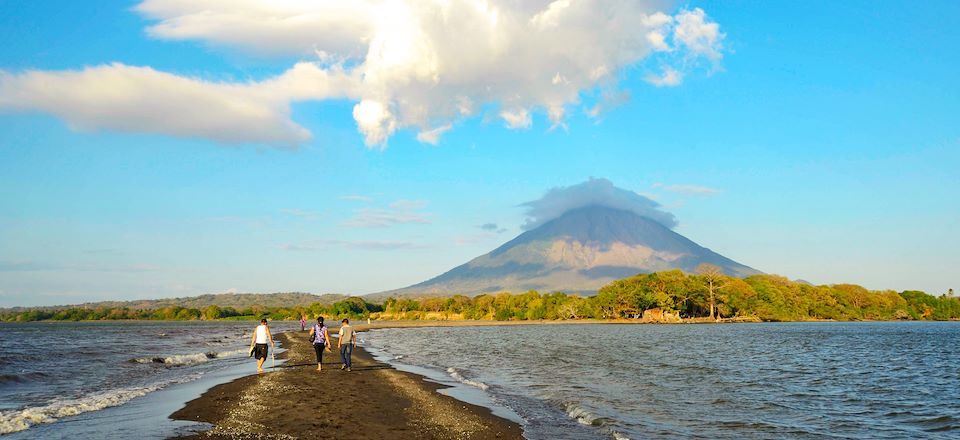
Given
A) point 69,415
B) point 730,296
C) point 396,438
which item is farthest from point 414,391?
point 730,296

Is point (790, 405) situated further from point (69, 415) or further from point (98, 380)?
point (98, 380)

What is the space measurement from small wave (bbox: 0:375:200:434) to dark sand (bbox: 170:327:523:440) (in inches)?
113

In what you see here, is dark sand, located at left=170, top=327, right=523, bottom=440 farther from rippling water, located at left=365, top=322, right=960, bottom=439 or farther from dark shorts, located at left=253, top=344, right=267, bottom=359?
dark shorts, located at left=253, top=344, right=267, bottom=359

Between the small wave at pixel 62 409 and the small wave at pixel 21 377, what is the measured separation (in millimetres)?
8512

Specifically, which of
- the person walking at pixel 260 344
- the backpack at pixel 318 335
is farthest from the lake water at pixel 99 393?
the backpack at pixel 318 335

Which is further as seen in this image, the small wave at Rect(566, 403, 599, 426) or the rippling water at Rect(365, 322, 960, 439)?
the small wave at Rect(566, 403, 599, 426)

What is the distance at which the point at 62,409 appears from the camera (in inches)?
763

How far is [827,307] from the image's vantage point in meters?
179

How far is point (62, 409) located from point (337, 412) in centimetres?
874

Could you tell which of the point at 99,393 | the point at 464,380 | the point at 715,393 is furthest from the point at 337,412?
the point at 715,393

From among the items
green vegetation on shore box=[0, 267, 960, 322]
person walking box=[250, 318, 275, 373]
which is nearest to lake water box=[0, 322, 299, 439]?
person walking box=[250, 318, 275, 373]

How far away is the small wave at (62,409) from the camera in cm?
1698

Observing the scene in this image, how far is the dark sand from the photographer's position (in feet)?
50.7

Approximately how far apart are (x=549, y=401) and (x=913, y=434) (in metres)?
11.2
